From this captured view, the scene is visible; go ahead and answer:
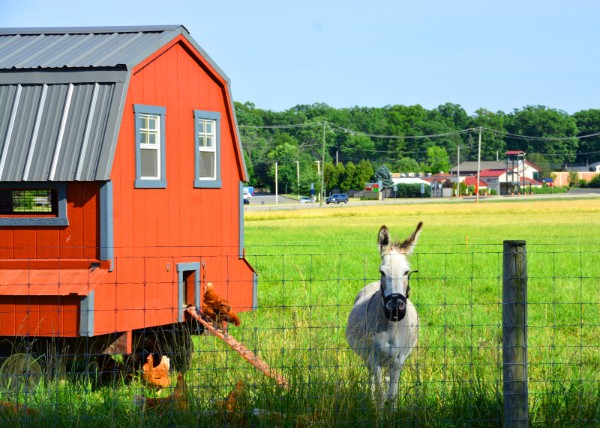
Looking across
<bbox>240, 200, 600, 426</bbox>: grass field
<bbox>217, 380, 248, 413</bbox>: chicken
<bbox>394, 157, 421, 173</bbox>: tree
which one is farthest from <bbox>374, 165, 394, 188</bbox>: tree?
<bbox>217, 380, 248, 413</bbox>: chicken

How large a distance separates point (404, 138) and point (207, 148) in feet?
588

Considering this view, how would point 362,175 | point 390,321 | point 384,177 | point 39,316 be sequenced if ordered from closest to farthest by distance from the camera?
point 390,321, point 39,316, point 384,177, point 362,175

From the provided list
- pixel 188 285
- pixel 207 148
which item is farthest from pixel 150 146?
pixel 188 285

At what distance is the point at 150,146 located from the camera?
1214 centimetres

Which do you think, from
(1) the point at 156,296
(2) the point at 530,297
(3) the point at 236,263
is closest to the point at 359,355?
(1) the point at 156,296

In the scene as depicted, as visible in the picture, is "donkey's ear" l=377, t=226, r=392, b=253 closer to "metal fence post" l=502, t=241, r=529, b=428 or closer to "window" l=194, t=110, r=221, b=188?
"metal fence post" l=502, t=241, r=529, b=428

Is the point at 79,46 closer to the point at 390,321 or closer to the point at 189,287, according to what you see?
the point at 189,287

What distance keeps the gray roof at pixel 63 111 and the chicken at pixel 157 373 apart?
2342 millimetres

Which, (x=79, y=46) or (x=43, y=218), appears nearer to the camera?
(x=43, y=218)

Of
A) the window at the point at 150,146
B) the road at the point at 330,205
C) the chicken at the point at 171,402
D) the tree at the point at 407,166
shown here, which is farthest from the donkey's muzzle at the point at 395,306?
the tree at the point at 407,166

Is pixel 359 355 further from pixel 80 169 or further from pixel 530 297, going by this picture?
pixel 530 297

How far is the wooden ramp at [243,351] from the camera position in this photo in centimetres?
772

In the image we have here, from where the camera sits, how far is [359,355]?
9039mm

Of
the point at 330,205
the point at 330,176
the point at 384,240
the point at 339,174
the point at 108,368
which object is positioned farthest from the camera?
the point at 339,174
